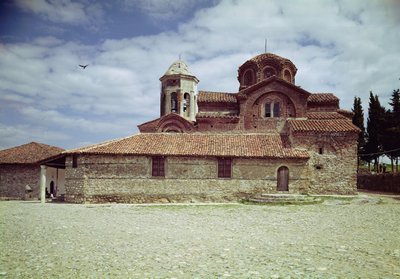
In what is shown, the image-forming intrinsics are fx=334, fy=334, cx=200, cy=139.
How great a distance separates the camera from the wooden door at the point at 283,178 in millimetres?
21812

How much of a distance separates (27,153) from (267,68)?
23.0 meters

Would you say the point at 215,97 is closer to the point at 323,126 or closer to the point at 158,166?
the point at 323,126

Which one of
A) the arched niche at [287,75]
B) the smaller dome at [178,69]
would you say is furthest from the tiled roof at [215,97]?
the arched niche at [287,75]

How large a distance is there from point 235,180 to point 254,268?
15.4 m

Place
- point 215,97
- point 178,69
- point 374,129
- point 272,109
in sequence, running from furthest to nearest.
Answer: point 374,129 → point 178,69 → point 215,97 → point 272,109

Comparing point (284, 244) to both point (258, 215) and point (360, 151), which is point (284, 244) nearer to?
point (258, 215)

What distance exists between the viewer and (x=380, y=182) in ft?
105

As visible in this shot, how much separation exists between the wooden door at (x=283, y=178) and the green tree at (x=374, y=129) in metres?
20.7

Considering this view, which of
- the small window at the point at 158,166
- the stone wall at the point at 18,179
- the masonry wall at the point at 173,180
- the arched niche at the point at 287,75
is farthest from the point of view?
the arched niche at the point at 287,75

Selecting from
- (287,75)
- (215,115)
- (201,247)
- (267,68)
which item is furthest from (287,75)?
(201,247)

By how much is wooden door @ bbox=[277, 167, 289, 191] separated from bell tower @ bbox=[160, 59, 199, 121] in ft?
49.5

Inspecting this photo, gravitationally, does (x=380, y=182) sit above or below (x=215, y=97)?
below

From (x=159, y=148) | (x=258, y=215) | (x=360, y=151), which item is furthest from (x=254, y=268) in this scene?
(x=360, y=151)

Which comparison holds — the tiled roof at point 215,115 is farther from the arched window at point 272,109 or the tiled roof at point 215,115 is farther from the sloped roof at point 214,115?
the arched window at point 272,109
